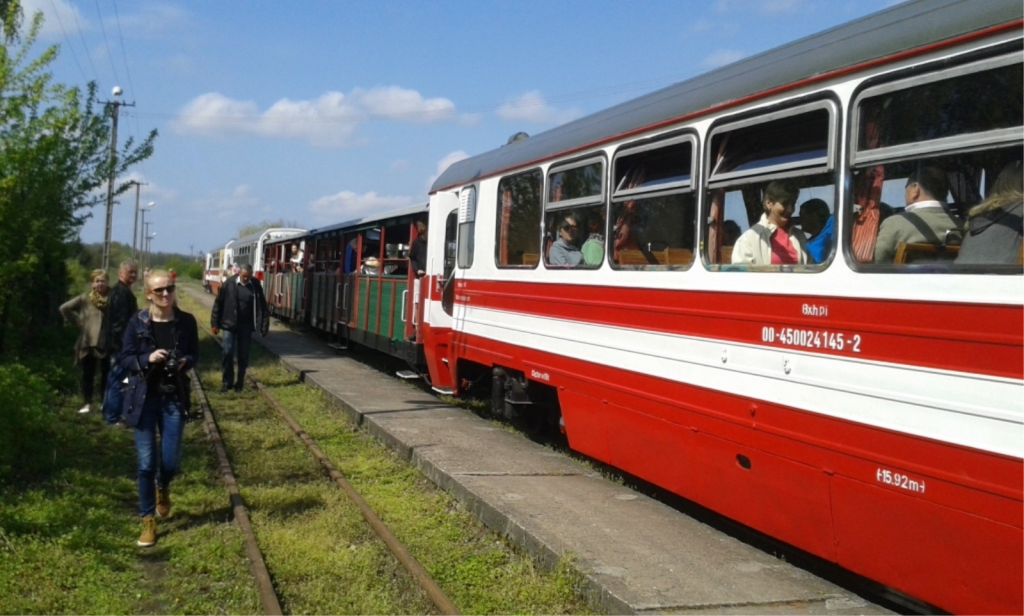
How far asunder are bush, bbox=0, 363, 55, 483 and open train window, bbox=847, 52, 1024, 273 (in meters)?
6.13

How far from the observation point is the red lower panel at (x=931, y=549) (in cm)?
384

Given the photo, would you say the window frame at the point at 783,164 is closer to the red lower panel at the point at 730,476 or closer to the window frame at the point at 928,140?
the window frame at the point at 928,140

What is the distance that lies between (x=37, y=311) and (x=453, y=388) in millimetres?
10028

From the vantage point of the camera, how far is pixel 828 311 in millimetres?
4809

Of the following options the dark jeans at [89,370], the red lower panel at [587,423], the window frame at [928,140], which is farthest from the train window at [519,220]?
the dark jeans at [89,370]

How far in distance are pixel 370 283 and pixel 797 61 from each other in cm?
1198

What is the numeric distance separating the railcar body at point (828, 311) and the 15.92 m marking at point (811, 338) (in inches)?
0.4

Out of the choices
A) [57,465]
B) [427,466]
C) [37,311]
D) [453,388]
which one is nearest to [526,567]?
[427,466]

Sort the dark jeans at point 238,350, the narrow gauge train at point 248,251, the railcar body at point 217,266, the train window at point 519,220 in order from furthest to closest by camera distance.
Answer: the railcar body at point 217,266 → the narrow gauge train at point 248,251 → the dark jeans at point 238,350 → the train window at point 519,220

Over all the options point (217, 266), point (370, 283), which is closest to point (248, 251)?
point (217, 266)

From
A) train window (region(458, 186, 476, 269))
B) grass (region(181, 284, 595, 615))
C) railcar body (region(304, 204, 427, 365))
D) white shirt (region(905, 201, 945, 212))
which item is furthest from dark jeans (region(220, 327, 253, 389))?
white shirt (region(905, 201, 945, 212))

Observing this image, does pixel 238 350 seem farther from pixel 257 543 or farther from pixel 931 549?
pixel 931 549

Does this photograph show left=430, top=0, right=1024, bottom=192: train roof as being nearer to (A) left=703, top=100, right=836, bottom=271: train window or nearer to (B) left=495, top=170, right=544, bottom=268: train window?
(A) left=703, top=100, right=836, bottom=271: train window

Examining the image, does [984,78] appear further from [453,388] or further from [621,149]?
[453,388]
